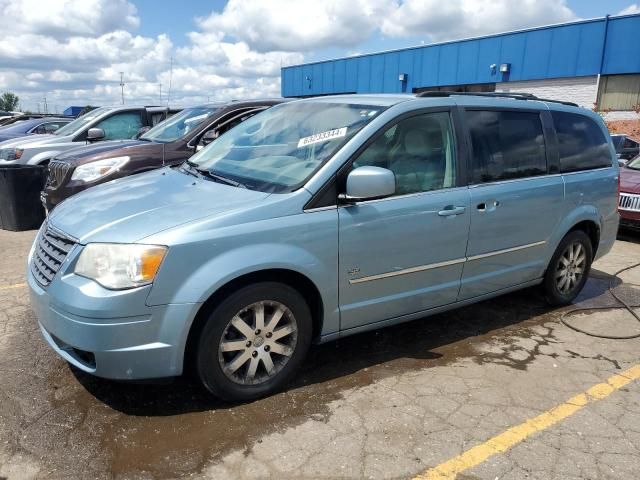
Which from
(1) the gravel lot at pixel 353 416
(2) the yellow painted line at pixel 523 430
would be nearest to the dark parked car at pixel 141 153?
(1) the gravel lot at pixel 353 416

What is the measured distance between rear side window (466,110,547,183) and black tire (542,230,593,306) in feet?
2.56

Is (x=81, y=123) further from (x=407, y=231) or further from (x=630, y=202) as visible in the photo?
(x=630, y=202)

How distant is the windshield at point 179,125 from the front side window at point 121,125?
218 centimetres

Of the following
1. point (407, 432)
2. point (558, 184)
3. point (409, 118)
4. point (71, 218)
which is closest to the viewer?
point (407, 432)

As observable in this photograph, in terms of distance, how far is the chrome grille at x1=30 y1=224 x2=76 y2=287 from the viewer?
9.82 feet

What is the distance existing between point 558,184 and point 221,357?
10.3 feet

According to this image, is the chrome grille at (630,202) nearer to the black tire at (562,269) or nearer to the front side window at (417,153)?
the black tire at (562,269)

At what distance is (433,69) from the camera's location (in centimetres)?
3312

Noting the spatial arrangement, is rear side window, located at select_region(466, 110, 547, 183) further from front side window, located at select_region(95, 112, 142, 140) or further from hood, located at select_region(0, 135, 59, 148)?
hood, located at select_region(0, 135, 59, 148)

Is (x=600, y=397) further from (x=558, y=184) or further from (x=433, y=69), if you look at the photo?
(x=433, y=69)

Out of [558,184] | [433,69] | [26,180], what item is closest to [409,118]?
[558,184]

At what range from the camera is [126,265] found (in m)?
2.75

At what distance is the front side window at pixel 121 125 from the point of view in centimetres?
947

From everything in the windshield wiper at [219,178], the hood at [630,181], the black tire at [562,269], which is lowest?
the black tire at [562,269]
